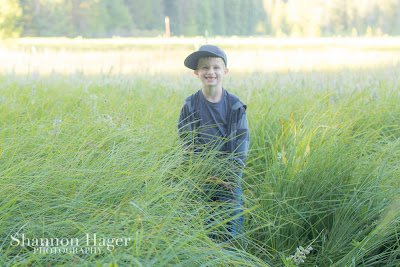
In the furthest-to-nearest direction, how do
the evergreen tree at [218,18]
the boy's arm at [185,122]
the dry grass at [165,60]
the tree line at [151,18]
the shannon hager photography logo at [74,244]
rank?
the evergreen tree at [218,18] < the tree line at [151,18] < the dry grass at [165,60] < the boy's arm at [185,122] < the shannon hager photography logo at [74,244]

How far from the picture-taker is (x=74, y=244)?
1.35 meters

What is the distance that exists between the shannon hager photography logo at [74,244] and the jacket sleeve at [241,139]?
108 cm

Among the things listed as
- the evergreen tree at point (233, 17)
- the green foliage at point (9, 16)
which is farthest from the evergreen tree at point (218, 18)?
the green foliage at point (9, 16)

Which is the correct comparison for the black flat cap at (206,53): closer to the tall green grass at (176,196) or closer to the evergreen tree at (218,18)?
the tall green grass at (176,196)

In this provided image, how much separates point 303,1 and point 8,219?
166 ft

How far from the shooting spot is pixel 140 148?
2.12m

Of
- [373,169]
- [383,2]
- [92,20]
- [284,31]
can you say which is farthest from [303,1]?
[373,169]

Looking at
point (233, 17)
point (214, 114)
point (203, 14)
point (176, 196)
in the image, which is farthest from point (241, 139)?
point (233, 17)

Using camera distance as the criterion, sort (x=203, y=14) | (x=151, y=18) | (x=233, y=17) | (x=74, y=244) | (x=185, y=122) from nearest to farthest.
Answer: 1. (x=74, y=244)
2. (x=185, y=122)
3. (x=151, y=18)
4. (x=203, y=14)
5. (x=233, y=17)

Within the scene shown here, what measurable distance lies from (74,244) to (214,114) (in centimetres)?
124

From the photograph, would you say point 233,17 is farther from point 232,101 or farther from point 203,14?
point 232,101

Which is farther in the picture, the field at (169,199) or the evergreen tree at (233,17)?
the evergreen tree at (233,17)

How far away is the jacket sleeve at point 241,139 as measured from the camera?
2.27 metres

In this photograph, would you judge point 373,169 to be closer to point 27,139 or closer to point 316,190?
point 316,190
